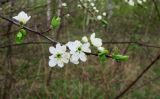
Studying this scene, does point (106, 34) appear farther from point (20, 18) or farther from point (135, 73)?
point (20, 18)

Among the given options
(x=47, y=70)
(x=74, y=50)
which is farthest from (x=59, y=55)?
(x=47, y=70)

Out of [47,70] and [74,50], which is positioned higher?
[74,50]

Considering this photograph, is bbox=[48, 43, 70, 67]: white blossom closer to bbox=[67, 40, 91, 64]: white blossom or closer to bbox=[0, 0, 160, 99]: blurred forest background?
bbox=[67, 40, 91, 64]: white blossom

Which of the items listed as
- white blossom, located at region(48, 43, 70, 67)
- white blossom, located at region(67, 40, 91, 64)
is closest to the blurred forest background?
white blossom, located at region(48, 43, 70, 67)

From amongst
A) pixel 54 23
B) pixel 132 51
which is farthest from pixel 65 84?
pixel 54 23

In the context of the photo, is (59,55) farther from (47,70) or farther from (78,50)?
(47,70)

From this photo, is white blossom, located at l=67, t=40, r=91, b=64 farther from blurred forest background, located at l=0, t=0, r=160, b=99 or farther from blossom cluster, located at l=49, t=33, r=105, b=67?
blurred forest background, located at l=0, t=0, r=160, b=99

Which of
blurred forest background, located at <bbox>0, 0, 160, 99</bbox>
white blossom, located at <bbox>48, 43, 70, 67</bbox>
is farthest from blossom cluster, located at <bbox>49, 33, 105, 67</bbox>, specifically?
blurred forest background, located at <bbox>0, 0, 160, 99</bbox>

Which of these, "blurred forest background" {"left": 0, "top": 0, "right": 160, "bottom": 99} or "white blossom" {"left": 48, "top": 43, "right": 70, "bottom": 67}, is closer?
"white blossom" {"left": 48, "top": 43, "right": 70, "bottom": 67}

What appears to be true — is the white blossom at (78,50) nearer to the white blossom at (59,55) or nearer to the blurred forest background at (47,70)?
the white blossom at (59,55)

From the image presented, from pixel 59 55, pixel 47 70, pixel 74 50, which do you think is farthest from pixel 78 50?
pixel 47 70

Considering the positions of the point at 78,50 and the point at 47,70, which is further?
the point at 47,70
